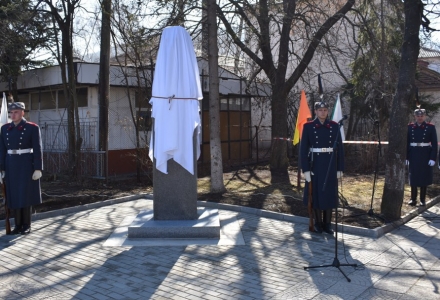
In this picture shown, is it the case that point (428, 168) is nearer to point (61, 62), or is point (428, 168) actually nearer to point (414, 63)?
point (414, 63)

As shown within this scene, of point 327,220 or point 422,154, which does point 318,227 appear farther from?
point 422,154

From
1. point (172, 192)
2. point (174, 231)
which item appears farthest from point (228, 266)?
point (172, 192)

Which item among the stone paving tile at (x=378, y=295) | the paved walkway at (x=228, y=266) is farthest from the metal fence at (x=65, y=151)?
the stone paving tile at (x=378, y=295)

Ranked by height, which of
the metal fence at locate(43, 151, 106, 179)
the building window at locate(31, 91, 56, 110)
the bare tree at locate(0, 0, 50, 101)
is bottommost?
the metal fence at locate(43, 151, 106, 179)

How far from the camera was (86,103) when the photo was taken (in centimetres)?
1702

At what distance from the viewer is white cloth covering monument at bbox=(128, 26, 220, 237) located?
7.82 meters

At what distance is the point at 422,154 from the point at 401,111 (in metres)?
2.31

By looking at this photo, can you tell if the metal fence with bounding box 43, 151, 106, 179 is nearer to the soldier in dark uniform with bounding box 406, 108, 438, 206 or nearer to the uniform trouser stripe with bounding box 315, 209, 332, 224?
the uniform trouser stripe with bounding box 315, 209, 332, 224

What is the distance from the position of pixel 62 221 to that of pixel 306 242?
4646 mm

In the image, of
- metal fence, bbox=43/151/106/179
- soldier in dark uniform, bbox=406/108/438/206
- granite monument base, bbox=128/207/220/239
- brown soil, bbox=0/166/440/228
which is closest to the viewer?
granite monument base, bbox=128/207/220/239

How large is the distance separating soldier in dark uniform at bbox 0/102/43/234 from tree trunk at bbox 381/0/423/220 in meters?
6.19

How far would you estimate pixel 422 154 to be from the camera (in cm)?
1049

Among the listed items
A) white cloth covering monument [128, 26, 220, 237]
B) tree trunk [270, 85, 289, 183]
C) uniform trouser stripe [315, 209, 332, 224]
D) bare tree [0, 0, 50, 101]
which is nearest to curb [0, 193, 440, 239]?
uniform trouser stripe [315, 209, 332, 224]

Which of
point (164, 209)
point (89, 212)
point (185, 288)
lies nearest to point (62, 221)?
point (89, 212)
